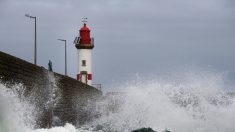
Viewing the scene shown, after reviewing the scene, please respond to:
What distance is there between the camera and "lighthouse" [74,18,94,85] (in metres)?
35.3

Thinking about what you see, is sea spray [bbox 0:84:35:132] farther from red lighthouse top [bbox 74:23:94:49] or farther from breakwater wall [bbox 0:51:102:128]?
red lighthouse top [bbox 74:23:94:49]

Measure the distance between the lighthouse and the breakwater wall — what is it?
41.4 ft

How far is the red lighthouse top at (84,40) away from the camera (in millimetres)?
35312

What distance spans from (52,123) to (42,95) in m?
1.46

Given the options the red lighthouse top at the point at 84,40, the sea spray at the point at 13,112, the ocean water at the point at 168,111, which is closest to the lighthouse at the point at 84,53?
the red lighthouse top at the point at 84,40

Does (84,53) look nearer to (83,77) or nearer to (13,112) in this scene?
(83,77)

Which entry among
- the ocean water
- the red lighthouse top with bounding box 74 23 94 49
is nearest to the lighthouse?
the red lighthouse top with bounding box 74 23 94 49

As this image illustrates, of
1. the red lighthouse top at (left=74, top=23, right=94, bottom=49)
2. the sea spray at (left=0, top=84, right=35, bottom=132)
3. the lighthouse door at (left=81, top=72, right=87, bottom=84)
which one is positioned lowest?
the sea spray at (left=0, top=84, right=35, bottom=132)

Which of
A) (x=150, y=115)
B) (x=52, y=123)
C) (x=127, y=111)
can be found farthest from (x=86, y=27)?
(x=52, y=123)

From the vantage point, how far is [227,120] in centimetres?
1596

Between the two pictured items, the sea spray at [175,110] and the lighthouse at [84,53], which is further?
the lighthouse at [84,53]

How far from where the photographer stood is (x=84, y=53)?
35594 mm

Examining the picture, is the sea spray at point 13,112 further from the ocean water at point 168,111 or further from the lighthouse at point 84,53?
the lighthouse at point 84,53

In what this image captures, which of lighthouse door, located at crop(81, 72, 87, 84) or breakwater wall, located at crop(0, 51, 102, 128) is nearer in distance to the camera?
breakwater wall, located at crop(0, 51, 102, 128)
